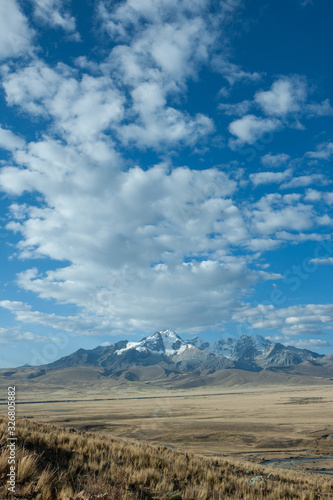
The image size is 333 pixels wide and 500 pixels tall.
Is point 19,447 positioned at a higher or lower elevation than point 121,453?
higher

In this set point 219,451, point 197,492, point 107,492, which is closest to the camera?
point 107,492

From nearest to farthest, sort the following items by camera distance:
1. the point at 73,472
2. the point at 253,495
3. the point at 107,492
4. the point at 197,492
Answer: the point at 107,492 → the point at 73,472 → the point at 197,492 → the point at 253,495

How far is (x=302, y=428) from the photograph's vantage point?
189ft

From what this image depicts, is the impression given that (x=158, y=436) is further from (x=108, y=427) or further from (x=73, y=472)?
(x=73, y=472)

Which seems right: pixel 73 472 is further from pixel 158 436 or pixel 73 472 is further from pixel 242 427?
pixel 242 427

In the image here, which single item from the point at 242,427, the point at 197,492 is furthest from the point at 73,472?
the point at 242,427

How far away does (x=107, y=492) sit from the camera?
7.29 meters

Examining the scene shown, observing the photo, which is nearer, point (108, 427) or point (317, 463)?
point (317, 463)

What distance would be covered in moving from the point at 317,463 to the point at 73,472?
36.6 m

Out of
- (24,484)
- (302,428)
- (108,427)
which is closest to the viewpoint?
(24,484)

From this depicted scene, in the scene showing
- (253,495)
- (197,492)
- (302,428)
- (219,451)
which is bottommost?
(302,428)

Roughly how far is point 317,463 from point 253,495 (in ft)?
104

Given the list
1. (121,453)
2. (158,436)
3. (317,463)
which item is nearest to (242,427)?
(158,436)

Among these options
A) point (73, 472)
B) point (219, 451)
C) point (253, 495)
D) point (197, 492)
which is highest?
point (73, 472)
